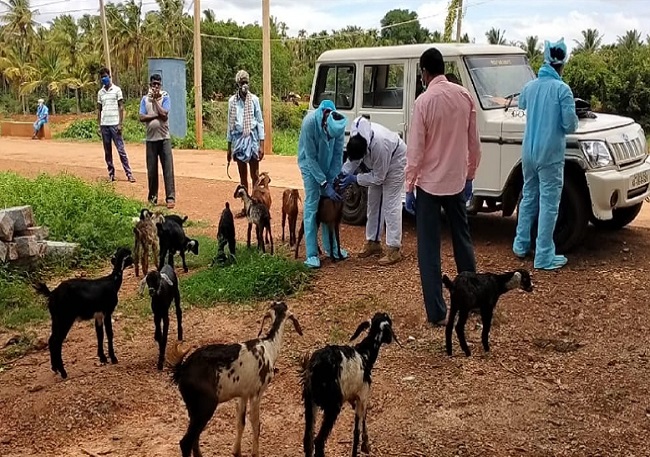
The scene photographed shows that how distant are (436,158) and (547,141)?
5.80 ft

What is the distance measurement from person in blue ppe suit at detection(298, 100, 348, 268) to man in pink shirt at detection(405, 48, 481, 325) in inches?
65.0

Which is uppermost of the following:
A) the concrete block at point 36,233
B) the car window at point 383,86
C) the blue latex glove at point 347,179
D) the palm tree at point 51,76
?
the palm tree at point 51,76

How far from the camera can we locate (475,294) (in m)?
5.23

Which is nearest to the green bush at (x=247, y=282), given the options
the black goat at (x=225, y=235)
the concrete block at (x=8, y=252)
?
the black goat at (x=225, y=235)

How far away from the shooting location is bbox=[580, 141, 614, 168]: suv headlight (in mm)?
7422

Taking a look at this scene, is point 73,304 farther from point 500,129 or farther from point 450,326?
point 500,129

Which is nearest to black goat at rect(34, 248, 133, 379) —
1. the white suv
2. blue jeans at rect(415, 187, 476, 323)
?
blue jeans at rect(415, 187, 476, 323)

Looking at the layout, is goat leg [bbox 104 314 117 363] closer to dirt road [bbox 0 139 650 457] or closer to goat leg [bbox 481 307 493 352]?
dirt road [bbox 0 139 650 457]

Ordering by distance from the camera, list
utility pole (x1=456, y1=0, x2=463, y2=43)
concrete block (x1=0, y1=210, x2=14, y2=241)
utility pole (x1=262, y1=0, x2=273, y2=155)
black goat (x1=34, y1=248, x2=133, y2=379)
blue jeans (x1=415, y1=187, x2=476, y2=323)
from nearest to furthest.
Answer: black goat (x1=34, y1=248, x2=133, y2=379), blue jeans (x1=415, y1=187, x2=476, y2=323), concrete block (x1=0, y1=210, x2=14, y2=241), utility pole (x1=262, y1=0, x2=273, y2=155), utility pole (x1=456, y1=0, x2=463, y2=43)

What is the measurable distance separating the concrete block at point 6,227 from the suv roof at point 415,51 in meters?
4.49

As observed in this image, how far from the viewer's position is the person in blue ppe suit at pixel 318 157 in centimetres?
734

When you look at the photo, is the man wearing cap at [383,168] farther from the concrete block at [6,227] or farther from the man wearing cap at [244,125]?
the concrete block at [6,227]

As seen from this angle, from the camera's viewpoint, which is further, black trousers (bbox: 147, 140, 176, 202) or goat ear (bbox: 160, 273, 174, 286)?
black trousers (bbox: 147, 140, 176, 202)

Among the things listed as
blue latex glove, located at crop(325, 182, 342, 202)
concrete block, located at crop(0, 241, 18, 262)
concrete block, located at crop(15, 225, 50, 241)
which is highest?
blue latex glove, located at crop(325, 182, 342, 202)
